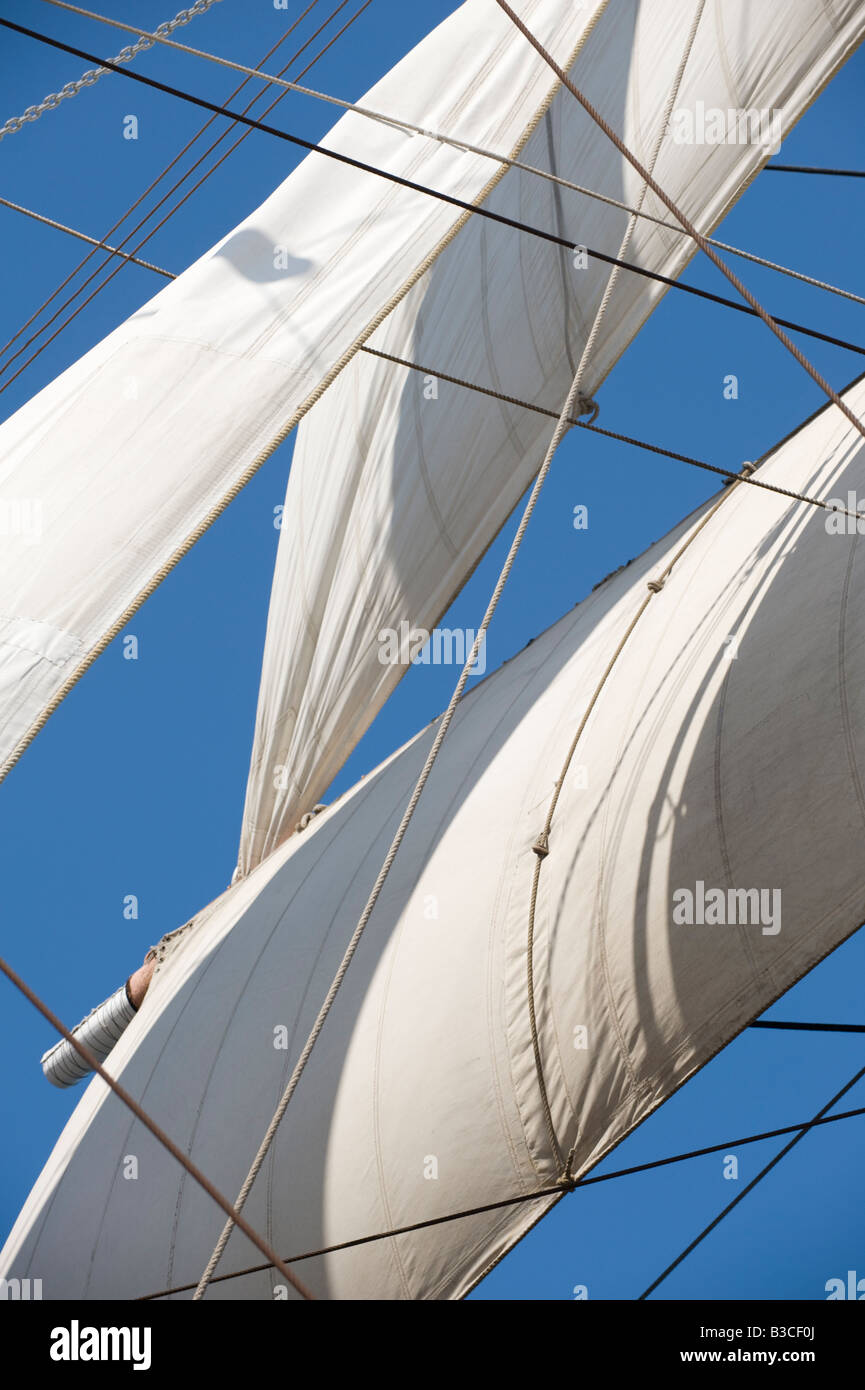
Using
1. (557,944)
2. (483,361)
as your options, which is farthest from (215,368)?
(483,361)

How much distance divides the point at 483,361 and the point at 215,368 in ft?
12.5

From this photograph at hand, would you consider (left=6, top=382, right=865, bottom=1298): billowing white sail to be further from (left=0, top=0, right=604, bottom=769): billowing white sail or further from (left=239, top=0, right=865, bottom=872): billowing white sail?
(left=0, top=0, right=604, bottom=769): billowing white sail

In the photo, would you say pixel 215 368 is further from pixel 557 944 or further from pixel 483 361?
pixel 483 361

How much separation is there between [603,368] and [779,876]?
9.29 feet

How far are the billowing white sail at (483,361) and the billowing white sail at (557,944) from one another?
1.14 m

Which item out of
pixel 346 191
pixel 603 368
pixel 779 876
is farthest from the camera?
pixel 603 368

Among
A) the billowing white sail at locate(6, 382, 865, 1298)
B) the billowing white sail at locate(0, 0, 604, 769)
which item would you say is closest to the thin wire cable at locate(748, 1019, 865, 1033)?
the billowing white sail at locate(6, 382, 865, 1298)

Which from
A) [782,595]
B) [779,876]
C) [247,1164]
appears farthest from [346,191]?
[247,1164]

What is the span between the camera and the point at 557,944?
6117mm

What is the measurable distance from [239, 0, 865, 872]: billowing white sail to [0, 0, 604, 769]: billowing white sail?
1.74 m

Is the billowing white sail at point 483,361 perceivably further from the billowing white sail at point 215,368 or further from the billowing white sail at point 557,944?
the billowing white sail at point 215,368

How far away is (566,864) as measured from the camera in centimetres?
626

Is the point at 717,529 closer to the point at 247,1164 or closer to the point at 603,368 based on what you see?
the point at 603,368

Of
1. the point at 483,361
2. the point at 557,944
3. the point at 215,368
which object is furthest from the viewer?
the point at 483,361
